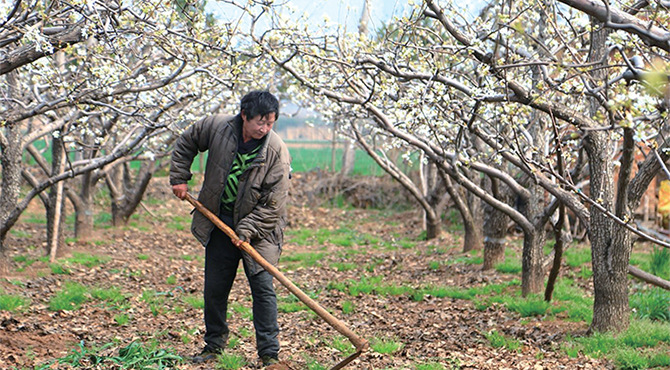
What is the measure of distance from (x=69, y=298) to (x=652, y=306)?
6.20 meters

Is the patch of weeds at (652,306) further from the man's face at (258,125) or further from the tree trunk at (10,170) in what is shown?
the tree trunk at (10,170)

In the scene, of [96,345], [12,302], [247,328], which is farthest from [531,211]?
[12,302]

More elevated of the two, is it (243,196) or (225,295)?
(243,196)

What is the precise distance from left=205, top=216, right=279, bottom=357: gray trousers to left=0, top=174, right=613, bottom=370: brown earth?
0.79ft

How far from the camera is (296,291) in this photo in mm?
4840

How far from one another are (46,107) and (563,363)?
5.12m

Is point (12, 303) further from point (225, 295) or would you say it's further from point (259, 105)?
point (259, 105)

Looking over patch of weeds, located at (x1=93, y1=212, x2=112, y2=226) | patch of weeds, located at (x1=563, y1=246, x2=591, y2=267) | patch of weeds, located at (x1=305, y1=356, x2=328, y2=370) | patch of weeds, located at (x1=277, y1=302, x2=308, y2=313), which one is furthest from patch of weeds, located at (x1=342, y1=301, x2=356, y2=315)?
patch of weeds, located at (x1=93, y1=212, x2=112, y2=226)

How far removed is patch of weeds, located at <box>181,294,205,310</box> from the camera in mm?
7411

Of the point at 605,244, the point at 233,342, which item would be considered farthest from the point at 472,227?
the point at 233,342

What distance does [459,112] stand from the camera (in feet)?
20.7

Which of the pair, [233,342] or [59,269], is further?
[59,269]

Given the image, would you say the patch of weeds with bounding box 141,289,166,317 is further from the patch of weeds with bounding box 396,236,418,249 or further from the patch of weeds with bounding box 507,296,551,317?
the patch of weeds with bounding box 396,236,418,249

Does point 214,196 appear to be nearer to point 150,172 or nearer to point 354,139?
point 354,139
